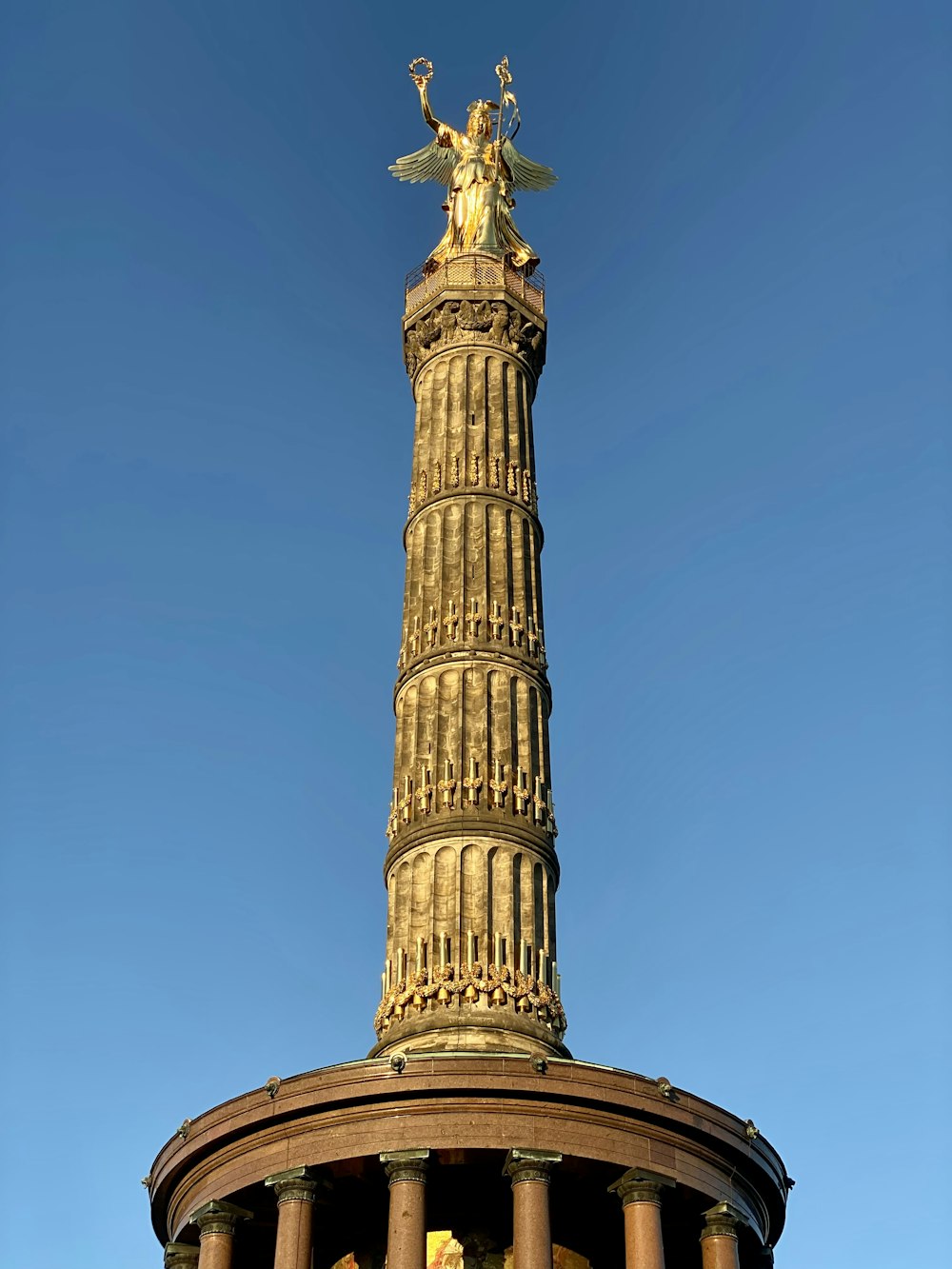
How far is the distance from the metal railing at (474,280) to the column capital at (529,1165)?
837 inches

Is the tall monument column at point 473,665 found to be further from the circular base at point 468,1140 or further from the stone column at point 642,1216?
the stone column at point 642,1216

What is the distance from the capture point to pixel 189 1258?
30188 mm

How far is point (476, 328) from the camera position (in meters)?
40.7

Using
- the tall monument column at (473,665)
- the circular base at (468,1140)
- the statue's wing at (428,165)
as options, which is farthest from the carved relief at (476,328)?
the circular base at (468,1140)

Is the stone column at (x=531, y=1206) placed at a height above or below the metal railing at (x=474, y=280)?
below

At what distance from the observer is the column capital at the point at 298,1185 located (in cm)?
2748

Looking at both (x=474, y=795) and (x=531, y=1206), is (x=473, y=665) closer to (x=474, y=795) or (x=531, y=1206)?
(x=474, y=795)

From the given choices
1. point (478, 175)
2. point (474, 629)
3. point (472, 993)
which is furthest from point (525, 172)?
point (472, 993)

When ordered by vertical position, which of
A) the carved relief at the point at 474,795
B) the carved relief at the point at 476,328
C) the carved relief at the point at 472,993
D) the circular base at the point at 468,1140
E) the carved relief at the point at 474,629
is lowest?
the circular base at the point at 468,1140

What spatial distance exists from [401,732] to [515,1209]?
36.2ft

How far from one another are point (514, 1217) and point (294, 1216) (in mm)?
3404

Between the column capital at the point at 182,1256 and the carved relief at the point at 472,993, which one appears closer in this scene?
the column capital at the point at 182,1256

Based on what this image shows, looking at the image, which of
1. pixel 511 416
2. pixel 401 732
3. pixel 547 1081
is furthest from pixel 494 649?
pixel 547 1081

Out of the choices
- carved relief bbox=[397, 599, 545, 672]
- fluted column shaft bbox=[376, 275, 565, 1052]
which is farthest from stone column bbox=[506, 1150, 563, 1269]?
carved relief bbox=[397, 599, 545, 672]
